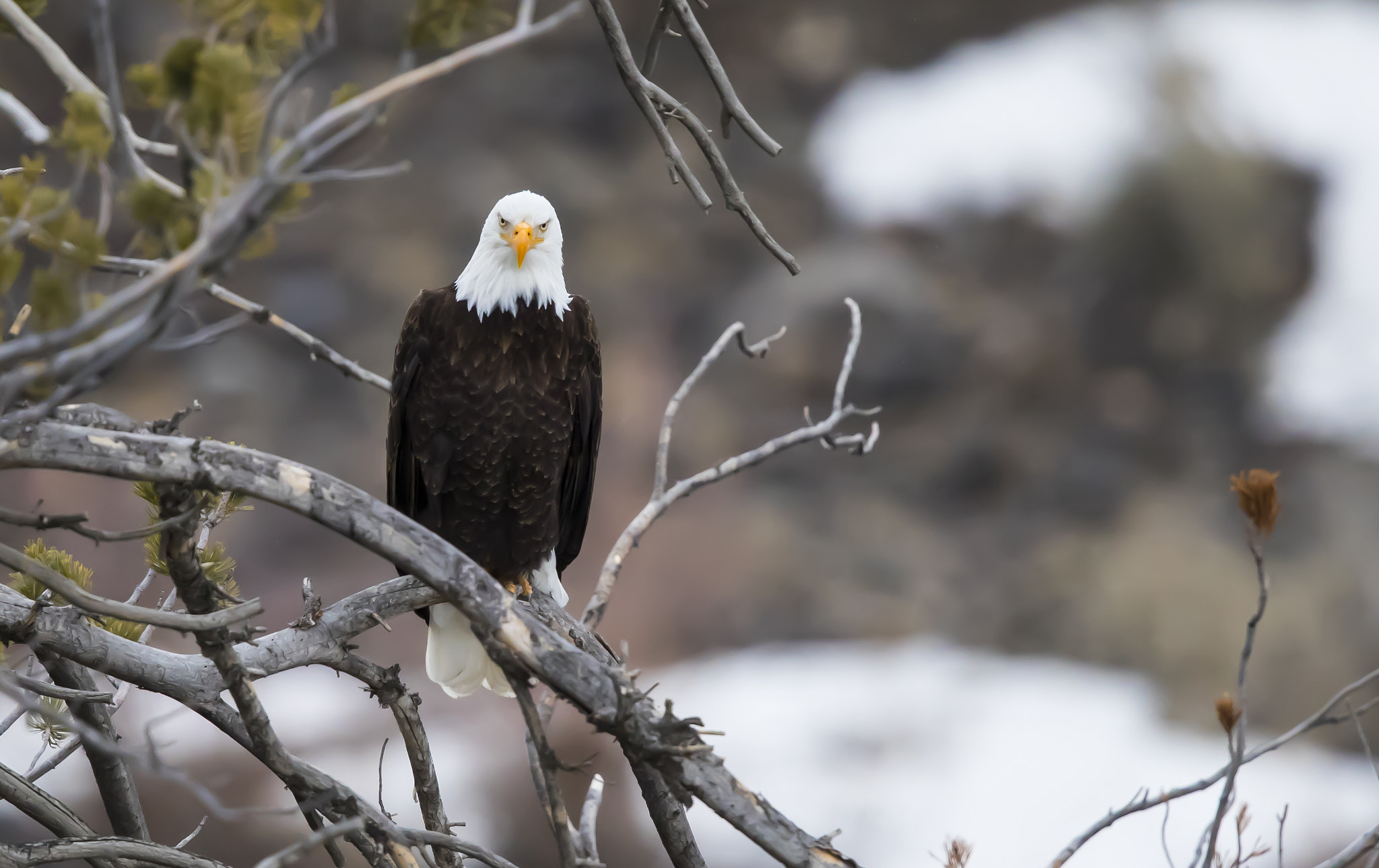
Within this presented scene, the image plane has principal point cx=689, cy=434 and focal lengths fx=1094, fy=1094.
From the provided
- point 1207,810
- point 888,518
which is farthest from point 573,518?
point 888,518

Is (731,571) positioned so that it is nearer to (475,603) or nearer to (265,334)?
(265,334)

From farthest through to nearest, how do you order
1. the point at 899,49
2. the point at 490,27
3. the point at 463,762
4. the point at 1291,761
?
the point at 899,49 → the point at 1291,761 → the point at 463,762 → the point at 490,27

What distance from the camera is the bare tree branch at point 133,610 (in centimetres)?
128

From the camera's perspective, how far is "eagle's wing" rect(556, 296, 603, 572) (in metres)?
2.80

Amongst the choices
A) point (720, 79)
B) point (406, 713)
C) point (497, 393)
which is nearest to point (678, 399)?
point (497, 393)

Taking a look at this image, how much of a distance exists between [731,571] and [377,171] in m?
9.73

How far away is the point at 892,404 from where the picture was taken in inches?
474

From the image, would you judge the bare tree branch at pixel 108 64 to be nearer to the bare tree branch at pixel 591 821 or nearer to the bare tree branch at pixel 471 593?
the bare tree branch at pixel 471 593

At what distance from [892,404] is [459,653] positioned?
951 centimetres

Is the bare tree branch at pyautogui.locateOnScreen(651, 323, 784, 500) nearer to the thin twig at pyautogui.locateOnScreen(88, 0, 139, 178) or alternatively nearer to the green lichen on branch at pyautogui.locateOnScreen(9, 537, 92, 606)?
the green lichen on branch at pyautogui.locateOnScreen(9, 537, 92, 606)

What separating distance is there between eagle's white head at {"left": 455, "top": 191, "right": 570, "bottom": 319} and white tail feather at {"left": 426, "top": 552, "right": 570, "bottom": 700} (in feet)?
2.47

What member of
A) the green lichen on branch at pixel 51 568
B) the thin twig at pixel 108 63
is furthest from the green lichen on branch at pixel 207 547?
the thin twig at pixel 108 63

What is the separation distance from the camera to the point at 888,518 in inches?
463

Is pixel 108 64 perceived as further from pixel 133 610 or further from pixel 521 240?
pixel 521 240
